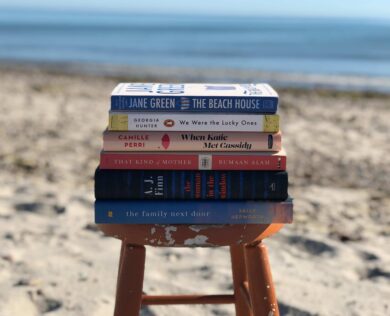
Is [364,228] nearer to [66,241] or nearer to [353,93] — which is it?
[66,241]

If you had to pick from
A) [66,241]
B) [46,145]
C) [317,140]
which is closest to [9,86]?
[46,145]

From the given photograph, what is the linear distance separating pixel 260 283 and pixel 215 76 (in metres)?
14.9

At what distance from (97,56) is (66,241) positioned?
798 inches

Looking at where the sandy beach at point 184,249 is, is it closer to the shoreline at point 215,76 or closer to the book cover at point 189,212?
the book cover at point 189,212

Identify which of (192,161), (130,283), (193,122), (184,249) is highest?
(193,122)

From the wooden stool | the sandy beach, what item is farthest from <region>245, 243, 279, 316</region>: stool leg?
the sandy beach

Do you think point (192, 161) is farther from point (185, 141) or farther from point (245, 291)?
point (245, 291)

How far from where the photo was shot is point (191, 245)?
90.4 inches

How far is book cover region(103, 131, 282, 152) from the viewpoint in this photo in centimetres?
220

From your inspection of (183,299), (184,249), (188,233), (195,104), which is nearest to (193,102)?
(195,104)

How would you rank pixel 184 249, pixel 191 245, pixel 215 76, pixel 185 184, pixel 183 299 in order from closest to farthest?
pixel 185 184 → pixel 191 245 → pixel 183 299 → pixel 184 249 → pixel 215 76

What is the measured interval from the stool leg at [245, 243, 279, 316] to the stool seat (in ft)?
0.32

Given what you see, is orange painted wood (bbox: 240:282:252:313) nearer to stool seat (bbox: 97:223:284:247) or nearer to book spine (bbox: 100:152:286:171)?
stool seat (bbox: 97:223:284:247)

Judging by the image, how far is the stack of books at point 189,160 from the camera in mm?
2193
